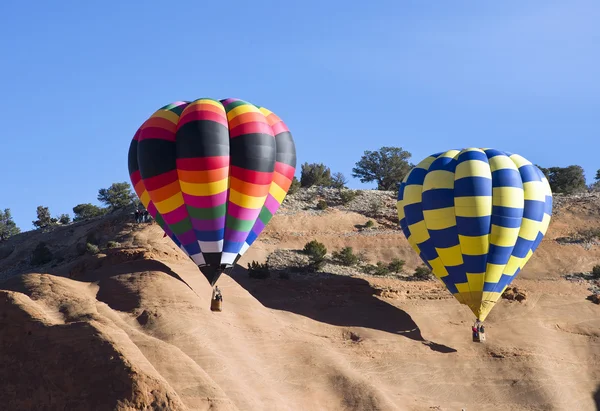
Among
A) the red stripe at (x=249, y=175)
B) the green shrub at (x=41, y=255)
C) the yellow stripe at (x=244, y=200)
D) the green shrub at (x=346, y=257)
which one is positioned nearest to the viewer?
the red stripe at (x=249, y=175)

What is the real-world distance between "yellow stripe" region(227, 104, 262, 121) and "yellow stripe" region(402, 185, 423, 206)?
10389 millimetres

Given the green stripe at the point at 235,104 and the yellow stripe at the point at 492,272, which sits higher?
the green stripe at the point at 235,104

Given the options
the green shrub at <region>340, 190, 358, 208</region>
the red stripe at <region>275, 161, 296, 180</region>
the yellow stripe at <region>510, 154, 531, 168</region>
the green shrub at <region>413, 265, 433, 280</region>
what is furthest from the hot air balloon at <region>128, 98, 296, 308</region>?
the green shrub at <region>340, 190, 358, 208</region>

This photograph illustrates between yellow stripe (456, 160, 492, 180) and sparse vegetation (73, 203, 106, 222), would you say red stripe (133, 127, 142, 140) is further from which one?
sparse vegetation (73, 203, 106, 222)

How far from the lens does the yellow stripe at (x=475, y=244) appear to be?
33469 mm

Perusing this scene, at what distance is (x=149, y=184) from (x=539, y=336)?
2079 cm

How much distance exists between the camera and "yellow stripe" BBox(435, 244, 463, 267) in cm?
3403

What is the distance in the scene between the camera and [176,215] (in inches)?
1185

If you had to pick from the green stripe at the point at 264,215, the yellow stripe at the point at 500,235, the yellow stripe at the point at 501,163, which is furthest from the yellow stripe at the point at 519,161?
the green stripe at the point at 264,215

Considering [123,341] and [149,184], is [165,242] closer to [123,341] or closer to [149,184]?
[149,184]

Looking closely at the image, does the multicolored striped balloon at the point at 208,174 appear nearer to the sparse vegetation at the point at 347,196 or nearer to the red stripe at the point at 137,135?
the red stripe at the point at 137,135

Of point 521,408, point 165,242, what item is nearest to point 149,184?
point 165,242

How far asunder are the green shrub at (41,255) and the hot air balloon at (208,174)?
1933 centimetres

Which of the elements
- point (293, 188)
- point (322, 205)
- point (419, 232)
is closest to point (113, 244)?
point (419, 232)
